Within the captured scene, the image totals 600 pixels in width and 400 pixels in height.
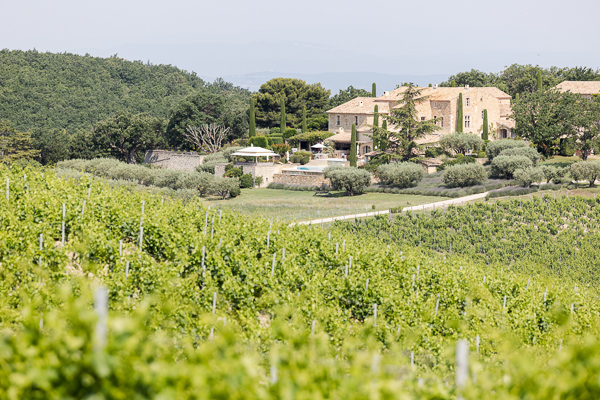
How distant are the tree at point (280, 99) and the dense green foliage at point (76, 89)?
1522cm

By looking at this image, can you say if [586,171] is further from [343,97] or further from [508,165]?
[343,97]

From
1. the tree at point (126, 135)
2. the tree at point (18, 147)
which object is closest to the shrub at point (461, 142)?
the tree at point (126, 135)

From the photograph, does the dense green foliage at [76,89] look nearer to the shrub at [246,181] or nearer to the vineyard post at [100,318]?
the shrub at [246,181]

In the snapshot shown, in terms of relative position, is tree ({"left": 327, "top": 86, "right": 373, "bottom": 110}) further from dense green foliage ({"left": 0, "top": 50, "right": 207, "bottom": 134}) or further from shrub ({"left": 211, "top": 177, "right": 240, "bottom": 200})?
shrub ({"left": 211, "top": 177, "right": 240, "bottom": 200})

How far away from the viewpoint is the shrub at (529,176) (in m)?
31.3

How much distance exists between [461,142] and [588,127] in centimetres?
841

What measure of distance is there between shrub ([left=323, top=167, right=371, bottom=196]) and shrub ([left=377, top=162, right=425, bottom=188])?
1396 millimetres

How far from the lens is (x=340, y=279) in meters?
12.6

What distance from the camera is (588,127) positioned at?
1442 inches

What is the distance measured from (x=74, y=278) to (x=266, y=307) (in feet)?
12.3

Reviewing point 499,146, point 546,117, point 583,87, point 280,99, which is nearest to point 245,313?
point 499,146

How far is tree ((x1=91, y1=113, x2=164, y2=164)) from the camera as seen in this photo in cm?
5044

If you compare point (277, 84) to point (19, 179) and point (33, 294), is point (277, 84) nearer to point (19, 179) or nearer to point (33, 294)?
point (19, 179)

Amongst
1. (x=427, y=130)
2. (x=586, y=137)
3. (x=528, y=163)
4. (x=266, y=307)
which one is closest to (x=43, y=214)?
(x=266, y=307)
